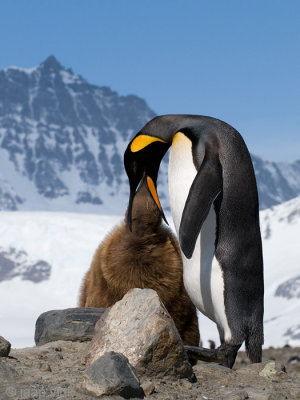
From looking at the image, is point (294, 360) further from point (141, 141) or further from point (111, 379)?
point (111, 379)

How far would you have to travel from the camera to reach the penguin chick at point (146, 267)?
5820mm

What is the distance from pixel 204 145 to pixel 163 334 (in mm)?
1900

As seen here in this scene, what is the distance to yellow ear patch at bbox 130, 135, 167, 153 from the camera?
6016mm

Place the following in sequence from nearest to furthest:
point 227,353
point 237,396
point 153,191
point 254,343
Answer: point 237,396 < point 227,353 < point 254,343 < point 153,191

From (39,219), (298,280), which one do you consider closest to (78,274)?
(39,219)

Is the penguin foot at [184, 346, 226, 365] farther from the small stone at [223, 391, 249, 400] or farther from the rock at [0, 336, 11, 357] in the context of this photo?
the rock at [0, 336, 11, 357]

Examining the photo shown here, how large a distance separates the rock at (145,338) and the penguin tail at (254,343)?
1049 millimetres

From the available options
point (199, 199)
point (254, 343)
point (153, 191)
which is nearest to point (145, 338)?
point (199, 199)

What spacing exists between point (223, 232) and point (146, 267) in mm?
763

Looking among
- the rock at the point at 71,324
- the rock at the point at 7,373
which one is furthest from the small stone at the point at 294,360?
the rock at the point at 7,373

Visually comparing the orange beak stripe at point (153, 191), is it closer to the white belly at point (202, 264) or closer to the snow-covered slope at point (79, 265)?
the white belly at point (202, 264)

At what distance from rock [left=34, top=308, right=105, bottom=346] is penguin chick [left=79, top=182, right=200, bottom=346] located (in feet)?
1.18

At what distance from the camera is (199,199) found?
5469mm

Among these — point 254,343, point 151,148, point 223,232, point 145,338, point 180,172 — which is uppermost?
point 151,148
